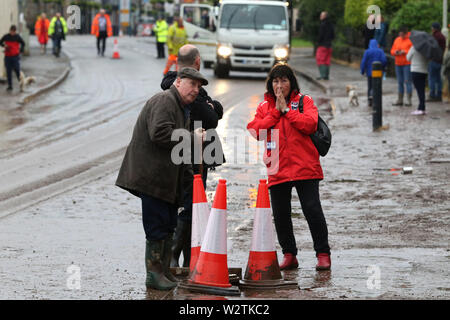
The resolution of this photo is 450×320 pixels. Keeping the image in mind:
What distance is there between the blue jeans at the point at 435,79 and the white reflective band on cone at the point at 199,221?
1554 cm

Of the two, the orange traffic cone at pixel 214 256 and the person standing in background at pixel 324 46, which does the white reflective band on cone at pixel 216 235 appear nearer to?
the orange traffic cone at pixel 214 256

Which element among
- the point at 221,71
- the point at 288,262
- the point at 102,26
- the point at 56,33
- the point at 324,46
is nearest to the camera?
the point at 288,262

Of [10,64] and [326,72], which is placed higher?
[10,64]

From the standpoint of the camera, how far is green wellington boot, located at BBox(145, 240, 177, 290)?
299 inches

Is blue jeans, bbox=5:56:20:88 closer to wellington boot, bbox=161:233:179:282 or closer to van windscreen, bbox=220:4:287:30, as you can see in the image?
van windscreen, bbox=220:4:287:30

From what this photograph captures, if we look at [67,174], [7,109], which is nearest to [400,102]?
[7,109]

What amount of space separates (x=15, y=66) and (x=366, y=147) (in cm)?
1360

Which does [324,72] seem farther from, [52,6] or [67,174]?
[52,6]

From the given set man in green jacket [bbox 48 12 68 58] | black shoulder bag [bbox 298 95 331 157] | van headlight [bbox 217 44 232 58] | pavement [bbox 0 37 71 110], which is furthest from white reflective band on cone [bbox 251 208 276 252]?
man in green jacket [bbox 48 12 68 58]

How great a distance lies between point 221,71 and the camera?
32.0 metres

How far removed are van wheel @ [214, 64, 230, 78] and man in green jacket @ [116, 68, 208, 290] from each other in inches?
953

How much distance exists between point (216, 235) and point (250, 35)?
24187mm

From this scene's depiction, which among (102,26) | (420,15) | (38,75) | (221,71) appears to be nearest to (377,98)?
(420,15)

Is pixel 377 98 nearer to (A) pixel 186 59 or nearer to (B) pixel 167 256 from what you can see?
(A) pixel 186 59
